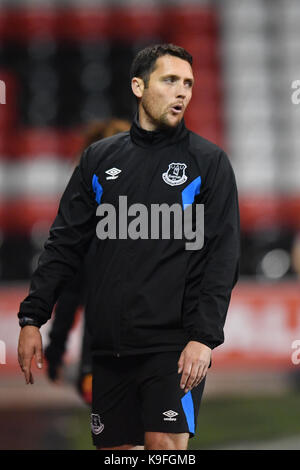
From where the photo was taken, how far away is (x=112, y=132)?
4.18 m

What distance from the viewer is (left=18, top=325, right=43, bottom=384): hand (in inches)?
122

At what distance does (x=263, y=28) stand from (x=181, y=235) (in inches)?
471

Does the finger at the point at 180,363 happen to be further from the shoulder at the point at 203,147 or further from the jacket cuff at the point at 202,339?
the shoulder at the point at 203,147

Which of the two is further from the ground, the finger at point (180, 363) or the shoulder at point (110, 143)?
the shoulder at point (110, 143)

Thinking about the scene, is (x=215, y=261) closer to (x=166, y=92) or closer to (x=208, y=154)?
(x=208, y=154)

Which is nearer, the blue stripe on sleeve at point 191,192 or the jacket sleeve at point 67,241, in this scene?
the blue stripe on sleeve at point 191,192

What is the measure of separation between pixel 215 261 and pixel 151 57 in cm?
78

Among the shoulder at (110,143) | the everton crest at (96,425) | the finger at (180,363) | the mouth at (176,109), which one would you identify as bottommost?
the everton crest at (96,425)

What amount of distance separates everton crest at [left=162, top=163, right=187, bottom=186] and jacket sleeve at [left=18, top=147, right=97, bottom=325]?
13.2 inches

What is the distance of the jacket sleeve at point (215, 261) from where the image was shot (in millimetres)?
2961

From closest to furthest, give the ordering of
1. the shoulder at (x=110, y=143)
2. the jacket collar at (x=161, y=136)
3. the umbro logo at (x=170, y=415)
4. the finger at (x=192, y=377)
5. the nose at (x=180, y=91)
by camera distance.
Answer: the finger at (x=192, y=377) → the umbro logo at (x=170, y=415) → the nose at (x=180, y=91) → the jacket collar at (x=161, y=136) → the shoulder at (x=110, y=143)

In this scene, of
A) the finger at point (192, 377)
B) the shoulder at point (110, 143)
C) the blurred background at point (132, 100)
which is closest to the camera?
the finger at point (192, 377)

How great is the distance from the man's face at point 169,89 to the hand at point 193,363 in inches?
32.3

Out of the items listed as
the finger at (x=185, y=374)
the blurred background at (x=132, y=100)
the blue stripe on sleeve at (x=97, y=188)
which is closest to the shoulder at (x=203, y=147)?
the blue stripe on sleeve at (x=97, y=188)
